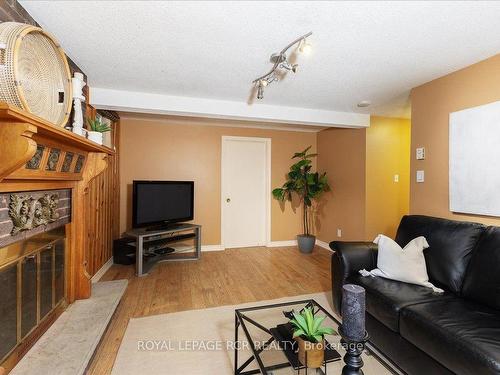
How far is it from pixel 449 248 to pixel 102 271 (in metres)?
3.66

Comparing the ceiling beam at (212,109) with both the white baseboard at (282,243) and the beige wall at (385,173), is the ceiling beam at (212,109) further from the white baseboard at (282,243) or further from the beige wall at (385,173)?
the white baseboard at (282,243)

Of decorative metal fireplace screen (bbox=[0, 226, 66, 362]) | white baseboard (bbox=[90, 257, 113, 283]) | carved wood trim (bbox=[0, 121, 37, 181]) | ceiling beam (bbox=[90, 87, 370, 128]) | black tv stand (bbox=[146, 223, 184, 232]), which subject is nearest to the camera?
carved wood trim (bbox=[0, 121, 37, 181])

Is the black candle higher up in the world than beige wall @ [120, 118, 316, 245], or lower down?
lower down

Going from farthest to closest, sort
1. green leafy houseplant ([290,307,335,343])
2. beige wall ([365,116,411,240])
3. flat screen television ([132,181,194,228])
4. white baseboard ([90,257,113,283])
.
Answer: beige wall ([365,116,411,240])
flat screen television ([132,181,194,228])
white baseboard ([90,257,113,283])
green leafy houseplant ([290,307,335,343])

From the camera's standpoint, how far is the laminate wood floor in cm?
220

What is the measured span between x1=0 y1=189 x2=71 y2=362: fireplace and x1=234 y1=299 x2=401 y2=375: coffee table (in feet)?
4.12

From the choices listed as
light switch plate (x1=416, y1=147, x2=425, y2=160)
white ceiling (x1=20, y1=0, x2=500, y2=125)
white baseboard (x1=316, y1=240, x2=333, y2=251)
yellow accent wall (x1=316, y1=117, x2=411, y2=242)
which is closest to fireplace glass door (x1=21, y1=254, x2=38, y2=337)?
white ceiling (x1=20, y1=0, x2=500, y2=125)

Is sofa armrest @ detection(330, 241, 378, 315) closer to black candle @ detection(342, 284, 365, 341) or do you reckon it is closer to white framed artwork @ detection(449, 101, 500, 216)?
white framed artwork @ detection(449, 101, 500, 216)

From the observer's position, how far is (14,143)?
1.10 meters

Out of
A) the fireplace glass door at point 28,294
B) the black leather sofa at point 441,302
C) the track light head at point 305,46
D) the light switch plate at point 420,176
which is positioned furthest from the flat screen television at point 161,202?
the light switch plate at point 420,176

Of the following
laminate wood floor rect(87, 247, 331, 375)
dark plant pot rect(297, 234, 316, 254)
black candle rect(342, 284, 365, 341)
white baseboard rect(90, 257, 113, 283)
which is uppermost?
black candle rect(342, 284, 365, 341)

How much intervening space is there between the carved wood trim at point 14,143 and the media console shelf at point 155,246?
2.19 metres

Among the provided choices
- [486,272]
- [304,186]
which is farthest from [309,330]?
[304,186]

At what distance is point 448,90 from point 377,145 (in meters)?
1.41
